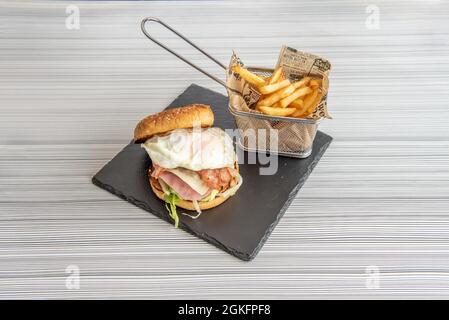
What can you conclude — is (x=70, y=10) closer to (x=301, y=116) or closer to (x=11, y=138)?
(x=11, y=138)

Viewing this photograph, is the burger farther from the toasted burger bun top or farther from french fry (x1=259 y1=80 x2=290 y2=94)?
french fry (x1=259 y1=80 x2=290 y2=94)

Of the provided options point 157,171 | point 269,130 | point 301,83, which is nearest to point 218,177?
point 157,171

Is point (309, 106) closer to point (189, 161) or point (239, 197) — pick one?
point (239, 197)

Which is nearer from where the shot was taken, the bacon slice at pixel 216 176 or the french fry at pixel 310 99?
the bacon slice at pixel 216 176


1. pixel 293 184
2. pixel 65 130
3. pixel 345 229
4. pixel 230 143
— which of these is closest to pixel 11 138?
pixel 65 130

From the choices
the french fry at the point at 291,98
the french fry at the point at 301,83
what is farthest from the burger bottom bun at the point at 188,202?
the french fry at the point at 301,83

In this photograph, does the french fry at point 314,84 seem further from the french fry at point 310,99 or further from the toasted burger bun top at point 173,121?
the toasted burger bun top at point 173,121
